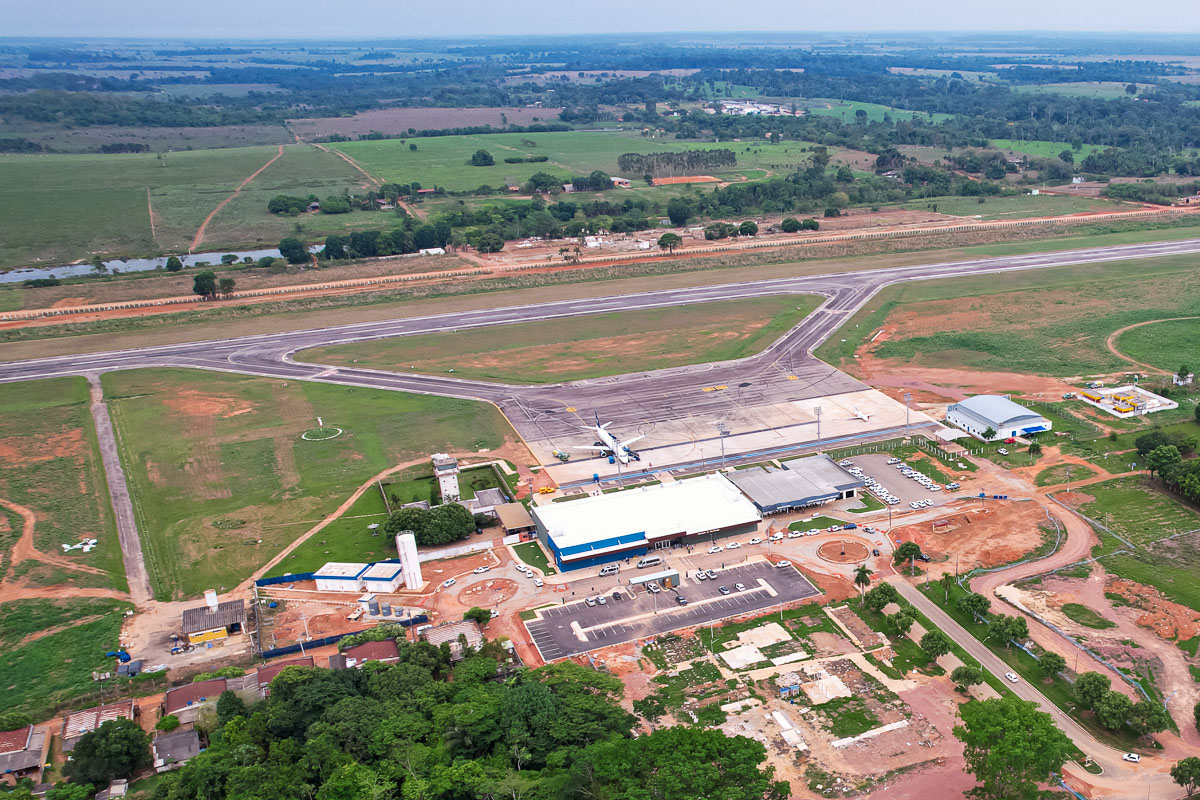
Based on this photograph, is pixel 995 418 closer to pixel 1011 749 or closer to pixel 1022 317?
pixel 1022 317

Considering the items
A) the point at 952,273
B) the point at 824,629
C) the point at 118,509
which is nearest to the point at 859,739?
the point at 824,629

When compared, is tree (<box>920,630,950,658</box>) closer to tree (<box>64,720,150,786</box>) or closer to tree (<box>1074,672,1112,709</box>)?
tree (<box>1074,672,1112,709</box>)

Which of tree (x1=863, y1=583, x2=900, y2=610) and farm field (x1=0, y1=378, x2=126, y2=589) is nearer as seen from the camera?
tree (x1=863, y1=583, x2=900, y2=610)

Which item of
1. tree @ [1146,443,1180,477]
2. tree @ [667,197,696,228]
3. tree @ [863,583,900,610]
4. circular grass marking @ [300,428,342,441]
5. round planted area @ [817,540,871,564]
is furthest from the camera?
tree @ [667,197,696,228]

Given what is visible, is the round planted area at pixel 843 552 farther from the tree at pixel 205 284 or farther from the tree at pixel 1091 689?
the tree at pixel 205 284

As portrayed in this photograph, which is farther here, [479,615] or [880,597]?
[479,615]

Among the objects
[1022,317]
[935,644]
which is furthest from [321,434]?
[1022,317]

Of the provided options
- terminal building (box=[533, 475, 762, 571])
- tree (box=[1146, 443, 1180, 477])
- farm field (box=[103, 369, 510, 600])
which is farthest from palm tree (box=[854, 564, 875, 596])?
farm field (box=[103, 369, 510, 600])
